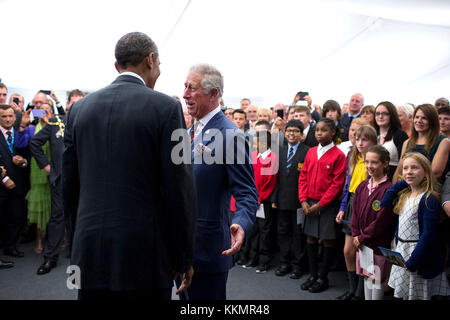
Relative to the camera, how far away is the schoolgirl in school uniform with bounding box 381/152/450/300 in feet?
7.49

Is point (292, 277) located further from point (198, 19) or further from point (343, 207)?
point (198, 19)

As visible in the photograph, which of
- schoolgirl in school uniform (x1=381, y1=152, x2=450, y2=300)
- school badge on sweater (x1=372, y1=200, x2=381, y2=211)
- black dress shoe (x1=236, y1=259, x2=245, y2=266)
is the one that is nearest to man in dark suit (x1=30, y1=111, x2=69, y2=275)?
black dress shoe (x1=236, y1=259, x2=245, y2=266)

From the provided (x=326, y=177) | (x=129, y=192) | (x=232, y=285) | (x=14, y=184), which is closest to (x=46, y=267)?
(x=14, y=184)

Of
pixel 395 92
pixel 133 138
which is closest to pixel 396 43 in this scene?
pixel 395 92

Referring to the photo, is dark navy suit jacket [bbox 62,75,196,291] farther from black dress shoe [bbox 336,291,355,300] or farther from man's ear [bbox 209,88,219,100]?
black dress shoe [bbox 336,291,355,300]

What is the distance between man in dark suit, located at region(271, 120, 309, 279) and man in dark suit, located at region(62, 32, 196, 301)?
102 inches

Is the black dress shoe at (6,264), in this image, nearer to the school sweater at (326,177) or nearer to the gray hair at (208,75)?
the school sweater at (326,177)

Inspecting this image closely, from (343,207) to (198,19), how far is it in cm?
508

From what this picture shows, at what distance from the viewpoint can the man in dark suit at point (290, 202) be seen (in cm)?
373

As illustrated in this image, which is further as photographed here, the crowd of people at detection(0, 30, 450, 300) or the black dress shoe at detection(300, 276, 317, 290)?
the black dress shoe at detection(300, 276, 317, 290)

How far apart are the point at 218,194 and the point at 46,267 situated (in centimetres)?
295

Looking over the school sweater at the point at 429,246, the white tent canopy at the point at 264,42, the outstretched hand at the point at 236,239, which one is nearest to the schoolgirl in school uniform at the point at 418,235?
the school sweater at the point at 429,246

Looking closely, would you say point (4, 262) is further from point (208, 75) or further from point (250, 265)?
point (208, 75)

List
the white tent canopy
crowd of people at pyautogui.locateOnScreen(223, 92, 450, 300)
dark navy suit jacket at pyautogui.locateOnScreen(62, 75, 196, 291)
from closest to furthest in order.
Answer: dark navy suit jacket at pyautogui.locateOnScreen(62, 75, 196, 291) < crowd of people at pyautogui.locateOnScreen(223, 92, 450, 300) < the white tent canopy
